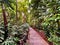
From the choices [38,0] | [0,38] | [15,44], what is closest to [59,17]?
[15,44]

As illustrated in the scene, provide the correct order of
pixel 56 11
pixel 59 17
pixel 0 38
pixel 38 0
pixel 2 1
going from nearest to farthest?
pixel 59 17
pixel 56 11
pixel 0 38
pixel 2 1
pixel 38 0

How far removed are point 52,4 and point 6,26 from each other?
8.40 feet

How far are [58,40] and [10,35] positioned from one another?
2751mm

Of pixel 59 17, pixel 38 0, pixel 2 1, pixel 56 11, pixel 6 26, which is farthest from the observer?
pixel 38 0

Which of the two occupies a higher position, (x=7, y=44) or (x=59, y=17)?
(x=59, y=17)

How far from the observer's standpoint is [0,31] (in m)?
7.09

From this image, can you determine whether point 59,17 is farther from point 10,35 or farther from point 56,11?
point 10,35

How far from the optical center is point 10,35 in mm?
7461

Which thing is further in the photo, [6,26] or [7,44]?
[6,26]

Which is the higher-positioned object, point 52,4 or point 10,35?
point 52,4

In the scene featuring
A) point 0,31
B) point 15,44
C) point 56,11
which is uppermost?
point 56,11

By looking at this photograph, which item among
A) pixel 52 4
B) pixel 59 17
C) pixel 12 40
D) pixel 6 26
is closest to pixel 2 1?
pixel 6 26

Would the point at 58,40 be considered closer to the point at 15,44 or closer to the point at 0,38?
the point at 15,44

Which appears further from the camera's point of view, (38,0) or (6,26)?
(38,0)
